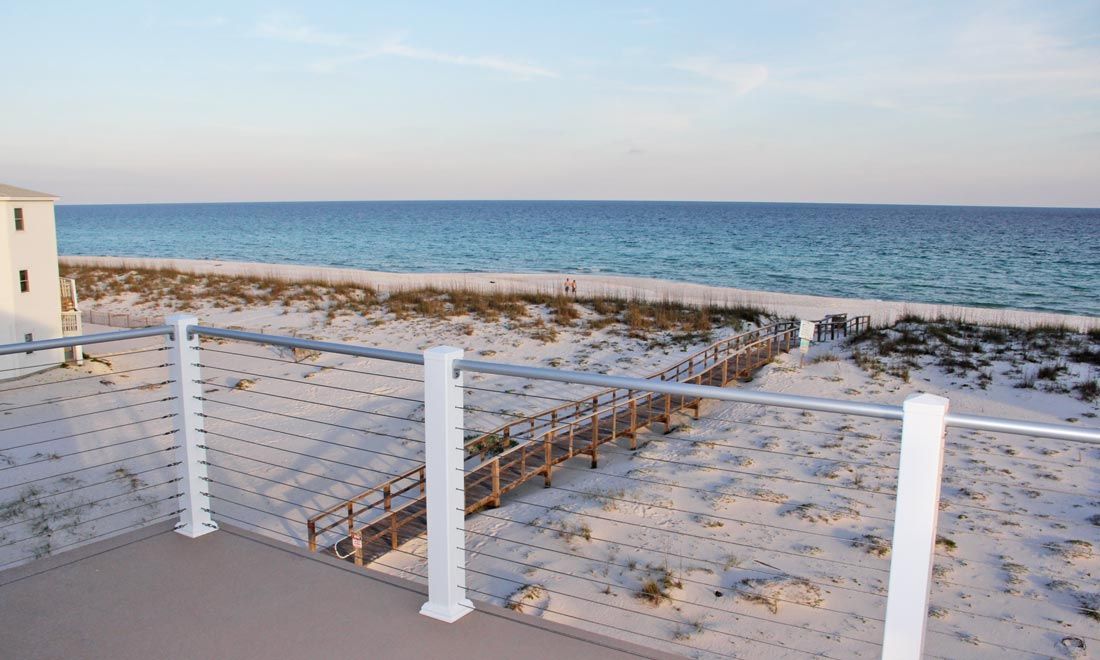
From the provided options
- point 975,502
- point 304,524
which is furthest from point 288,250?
point 975,502

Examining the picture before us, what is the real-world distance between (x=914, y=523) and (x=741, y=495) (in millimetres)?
6892

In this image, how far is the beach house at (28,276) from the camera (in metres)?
17.4

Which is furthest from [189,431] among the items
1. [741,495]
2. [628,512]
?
[628,512]

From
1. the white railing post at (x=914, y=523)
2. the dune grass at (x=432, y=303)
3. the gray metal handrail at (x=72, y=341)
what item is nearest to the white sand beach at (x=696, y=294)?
the dune grass at (x=432, y=303)

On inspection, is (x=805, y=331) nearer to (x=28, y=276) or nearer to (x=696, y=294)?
(x=696, y=294)

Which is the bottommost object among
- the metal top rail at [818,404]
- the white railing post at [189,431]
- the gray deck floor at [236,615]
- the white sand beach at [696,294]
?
the white sand beach at [696,294]

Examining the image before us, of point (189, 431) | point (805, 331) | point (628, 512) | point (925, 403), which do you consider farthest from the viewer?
point (805, 331)

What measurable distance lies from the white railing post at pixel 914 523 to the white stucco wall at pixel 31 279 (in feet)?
64.6

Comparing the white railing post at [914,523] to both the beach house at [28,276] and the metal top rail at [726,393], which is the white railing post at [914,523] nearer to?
the metal top rail at [726,393]

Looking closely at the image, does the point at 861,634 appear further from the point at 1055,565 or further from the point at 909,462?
the point at 909,462

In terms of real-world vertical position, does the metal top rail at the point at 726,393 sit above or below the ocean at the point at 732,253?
above

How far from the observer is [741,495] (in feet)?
29.5

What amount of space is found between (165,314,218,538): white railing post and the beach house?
1599 cm

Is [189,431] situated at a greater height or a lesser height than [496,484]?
greater
